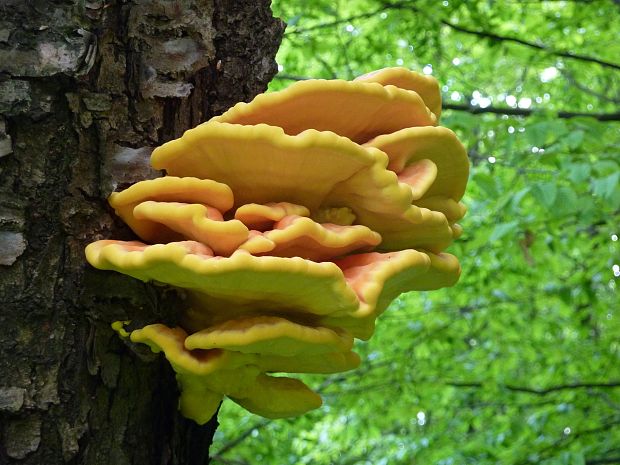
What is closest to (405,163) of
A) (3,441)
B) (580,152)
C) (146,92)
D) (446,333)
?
(146,92)

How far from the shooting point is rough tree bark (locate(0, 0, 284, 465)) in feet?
4.53

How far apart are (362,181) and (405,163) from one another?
8.9 inches

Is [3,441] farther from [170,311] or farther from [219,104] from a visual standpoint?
[219,104]

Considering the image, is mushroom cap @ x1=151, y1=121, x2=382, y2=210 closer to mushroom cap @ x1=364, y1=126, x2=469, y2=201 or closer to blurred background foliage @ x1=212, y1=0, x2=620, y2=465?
mushroom cap @ x1=364, y1=126, x2=469, y2=201

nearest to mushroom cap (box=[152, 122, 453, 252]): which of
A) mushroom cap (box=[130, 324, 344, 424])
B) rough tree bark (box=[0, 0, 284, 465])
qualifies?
rough tree bark (box=[0, 0, 284, 465])

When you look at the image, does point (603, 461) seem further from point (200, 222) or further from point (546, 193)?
point (200, 222)

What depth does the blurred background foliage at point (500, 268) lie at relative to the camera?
4.70 meters

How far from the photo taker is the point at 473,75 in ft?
31.1

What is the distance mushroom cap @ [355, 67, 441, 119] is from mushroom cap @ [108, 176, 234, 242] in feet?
1.57

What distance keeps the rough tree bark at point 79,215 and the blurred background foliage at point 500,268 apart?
9.31 ft

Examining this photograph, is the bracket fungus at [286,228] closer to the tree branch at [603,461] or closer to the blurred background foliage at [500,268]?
the blurred background foliage at [500,268]

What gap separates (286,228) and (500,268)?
5.84 meters

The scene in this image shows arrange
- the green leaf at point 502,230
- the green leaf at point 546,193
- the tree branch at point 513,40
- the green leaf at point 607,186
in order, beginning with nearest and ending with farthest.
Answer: the green leaf at point 607,186 → the green leaf at point 546,193 → the green leaf at point 502,230 → the tree branch at point 513,40

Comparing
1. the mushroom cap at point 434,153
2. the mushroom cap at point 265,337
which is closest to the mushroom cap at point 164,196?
the mushroom cap at point 265,337
